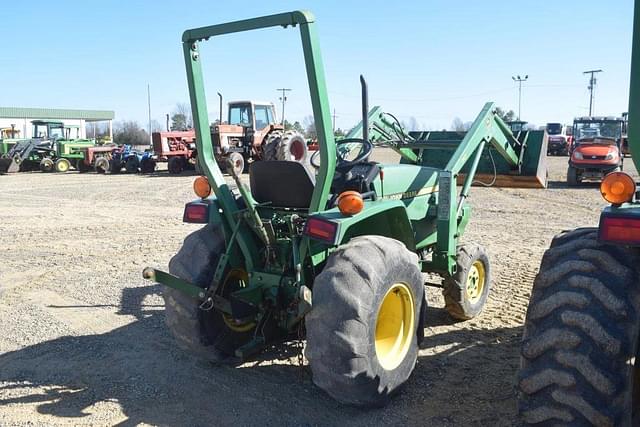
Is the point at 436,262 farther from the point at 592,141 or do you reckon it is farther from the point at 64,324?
the point at 592,141

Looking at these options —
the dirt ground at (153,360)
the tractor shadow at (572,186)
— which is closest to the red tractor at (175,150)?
the tractor shadow at (572,186)

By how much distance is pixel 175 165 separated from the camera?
75.5ft

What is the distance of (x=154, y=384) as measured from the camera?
4223 millimetres

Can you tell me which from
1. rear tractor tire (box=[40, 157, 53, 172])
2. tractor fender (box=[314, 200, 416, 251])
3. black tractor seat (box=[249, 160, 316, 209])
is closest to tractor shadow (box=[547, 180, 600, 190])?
tractor fender (box=[314, 200, 416, 251])

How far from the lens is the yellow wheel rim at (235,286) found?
4.41 meters

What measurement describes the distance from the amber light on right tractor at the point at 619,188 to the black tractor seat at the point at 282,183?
6.48ft

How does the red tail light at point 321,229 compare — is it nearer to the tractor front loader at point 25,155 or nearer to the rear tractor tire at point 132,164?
the rear tractor tire at point 132,164

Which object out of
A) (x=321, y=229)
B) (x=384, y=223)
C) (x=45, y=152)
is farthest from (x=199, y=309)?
(x=45, y=152)

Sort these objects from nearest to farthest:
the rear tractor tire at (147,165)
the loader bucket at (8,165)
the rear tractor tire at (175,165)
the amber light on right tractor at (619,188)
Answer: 1. the amber light on right tractor at (619,188)
2. the rear tractor tire at (175,165)
3. the rear tractor tire at (147,165)
4. the loader bucket at (8,165)

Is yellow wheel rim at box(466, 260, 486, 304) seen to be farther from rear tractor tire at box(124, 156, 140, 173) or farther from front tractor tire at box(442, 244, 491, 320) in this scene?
rear tractor tire at box(124, 156, 140, 173)

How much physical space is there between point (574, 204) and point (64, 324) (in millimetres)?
11707

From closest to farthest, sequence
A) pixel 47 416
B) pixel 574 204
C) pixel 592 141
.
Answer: pixel 47 416, pixel 574 204, pixel 592 141

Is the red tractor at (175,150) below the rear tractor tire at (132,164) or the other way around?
the other way around

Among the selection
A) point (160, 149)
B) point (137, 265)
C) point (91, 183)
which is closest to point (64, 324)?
point (137, 265)
